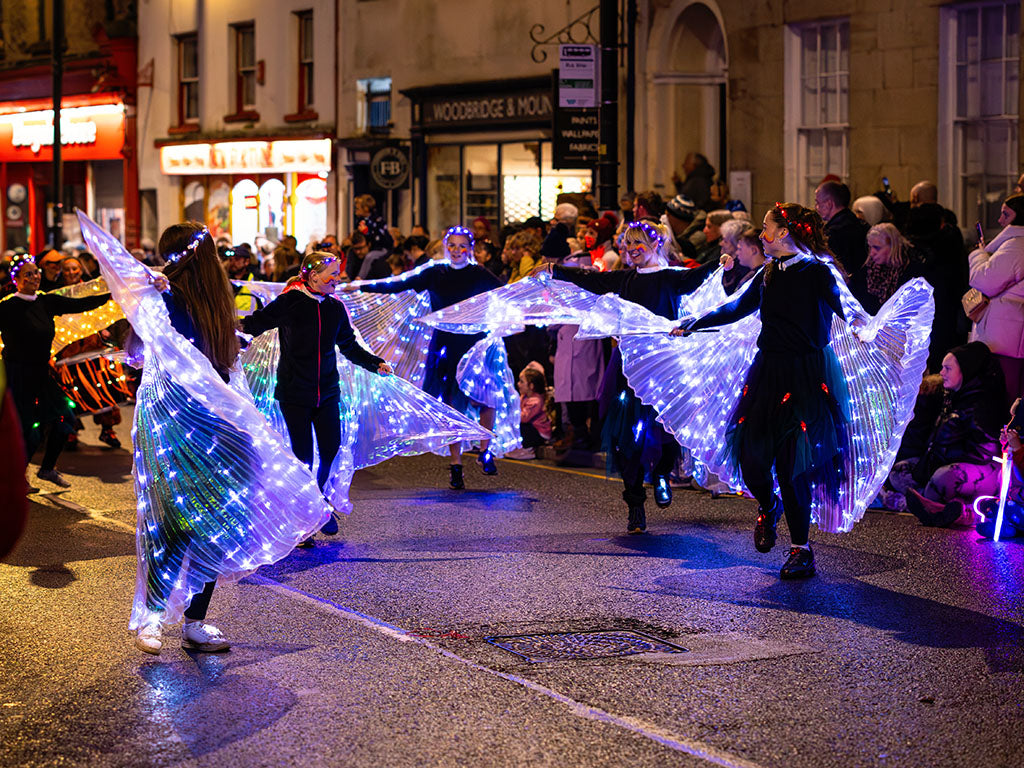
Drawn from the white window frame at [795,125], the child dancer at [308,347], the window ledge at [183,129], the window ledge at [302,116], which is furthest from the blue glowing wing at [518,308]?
the window ledge at [183,129]

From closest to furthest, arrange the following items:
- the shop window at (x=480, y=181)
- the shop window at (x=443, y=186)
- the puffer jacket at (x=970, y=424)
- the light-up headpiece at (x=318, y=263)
A: the light-up headpiece at (x=318, y=263) < the puffer jacket at (x=970, y=424) < the shop window at (x=480, y=181) < the shop window at (x=443, y=186)

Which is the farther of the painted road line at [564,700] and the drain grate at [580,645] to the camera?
the drain grate at [580,645]

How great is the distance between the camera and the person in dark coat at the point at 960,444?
421 inches

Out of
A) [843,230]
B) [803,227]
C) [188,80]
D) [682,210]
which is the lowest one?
[803,227]

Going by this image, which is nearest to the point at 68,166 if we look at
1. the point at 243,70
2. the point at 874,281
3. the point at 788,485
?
the point at 243,70

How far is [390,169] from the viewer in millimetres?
23656

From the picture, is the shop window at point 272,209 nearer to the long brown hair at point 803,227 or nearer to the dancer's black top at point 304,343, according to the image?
the dancer's black top at point 304,343

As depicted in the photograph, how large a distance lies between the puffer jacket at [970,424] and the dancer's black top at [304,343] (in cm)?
417

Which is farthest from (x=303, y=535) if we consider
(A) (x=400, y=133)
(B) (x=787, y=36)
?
(A) (x=400, y=133)

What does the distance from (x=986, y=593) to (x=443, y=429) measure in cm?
407

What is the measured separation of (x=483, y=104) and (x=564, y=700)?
2029 centimetres

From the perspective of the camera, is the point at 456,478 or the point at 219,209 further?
the point at 219,209

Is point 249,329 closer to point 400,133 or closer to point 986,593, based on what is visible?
point 986,593

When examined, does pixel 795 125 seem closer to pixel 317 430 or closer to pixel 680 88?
pixel 680 88
